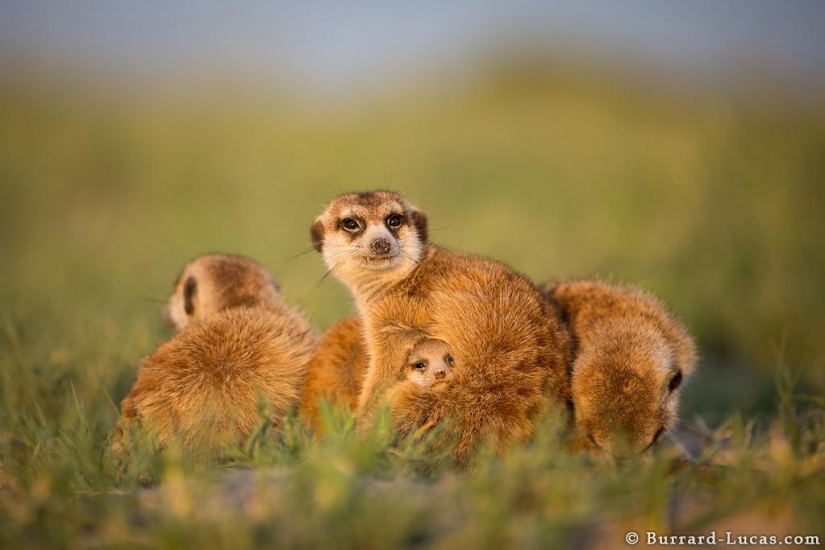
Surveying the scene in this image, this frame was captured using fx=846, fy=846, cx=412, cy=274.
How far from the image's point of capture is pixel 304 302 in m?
6.25

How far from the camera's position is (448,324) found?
377cm

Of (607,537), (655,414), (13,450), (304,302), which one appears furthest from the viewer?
(304,302)

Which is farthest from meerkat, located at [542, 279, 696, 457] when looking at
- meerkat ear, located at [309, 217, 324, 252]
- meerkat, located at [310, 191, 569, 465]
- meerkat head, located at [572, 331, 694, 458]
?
meerkat ear, located at [309, 217, 324, 252]

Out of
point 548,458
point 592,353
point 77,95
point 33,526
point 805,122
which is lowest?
point 33,526

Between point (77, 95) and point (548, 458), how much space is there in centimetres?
1583

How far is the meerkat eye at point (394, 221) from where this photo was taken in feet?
14.7

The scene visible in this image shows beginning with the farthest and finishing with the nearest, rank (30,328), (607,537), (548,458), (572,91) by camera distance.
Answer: (572,91) < (30,328) < (548,458) < (607,537)

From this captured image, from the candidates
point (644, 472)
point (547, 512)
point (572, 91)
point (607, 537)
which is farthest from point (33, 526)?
point (572, 91)

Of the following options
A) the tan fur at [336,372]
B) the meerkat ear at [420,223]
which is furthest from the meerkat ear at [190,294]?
the meerkat ear at [420,223]

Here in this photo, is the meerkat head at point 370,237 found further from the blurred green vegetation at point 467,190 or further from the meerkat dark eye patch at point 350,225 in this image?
the blurred green vegetation at point 467,190

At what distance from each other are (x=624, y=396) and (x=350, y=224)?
1.76 metres

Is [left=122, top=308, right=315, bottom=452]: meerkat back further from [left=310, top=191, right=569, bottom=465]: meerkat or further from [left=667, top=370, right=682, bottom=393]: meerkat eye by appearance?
A: [left=667, top=370, right=682, bottom=393]: meerkat eye

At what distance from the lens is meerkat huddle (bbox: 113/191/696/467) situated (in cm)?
348

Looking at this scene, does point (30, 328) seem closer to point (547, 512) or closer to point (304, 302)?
point (304, 302)
